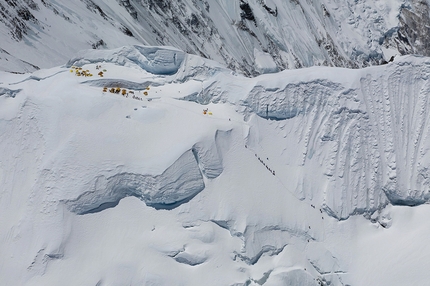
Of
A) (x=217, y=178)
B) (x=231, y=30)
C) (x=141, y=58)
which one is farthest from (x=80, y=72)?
(x=231, y=30)

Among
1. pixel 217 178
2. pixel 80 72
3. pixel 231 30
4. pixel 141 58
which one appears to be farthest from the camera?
pixel 231 30

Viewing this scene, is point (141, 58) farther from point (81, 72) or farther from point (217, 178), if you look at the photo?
point (217, 178)

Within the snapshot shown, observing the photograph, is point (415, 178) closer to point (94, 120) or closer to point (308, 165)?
point (308, 165)

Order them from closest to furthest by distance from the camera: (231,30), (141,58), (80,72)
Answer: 1. (80,72)
2. (141,58)
3. (231,30)

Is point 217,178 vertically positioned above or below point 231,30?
below

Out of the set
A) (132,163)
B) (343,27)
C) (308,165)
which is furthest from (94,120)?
(343,27)

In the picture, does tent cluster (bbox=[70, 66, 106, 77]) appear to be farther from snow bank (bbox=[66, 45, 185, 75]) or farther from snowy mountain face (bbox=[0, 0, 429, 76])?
snowy mountain face (bbox=[0, 0, 429, 76])

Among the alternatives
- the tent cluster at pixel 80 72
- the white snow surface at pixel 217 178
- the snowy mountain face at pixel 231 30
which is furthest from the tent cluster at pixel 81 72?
the snowy mountain face at pixel 231 30

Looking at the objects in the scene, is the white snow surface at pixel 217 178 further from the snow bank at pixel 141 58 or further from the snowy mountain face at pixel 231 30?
the snowy mountain face at pixel 231 30
